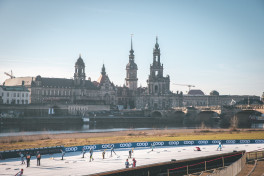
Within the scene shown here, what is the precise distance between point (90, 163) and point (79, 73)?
443 feet

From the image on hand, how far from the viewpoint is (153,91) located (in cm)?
18125

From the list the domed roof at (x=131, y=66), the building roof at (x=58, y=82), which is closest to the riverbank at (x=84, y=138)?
the building roof at (x=58, y=82)

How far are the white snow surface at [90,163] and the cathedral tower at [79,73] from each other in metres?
123

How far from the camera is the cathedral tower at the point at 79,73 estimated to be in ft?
563

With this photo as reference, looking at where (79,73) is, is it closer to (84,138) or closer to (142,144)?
(84,138)

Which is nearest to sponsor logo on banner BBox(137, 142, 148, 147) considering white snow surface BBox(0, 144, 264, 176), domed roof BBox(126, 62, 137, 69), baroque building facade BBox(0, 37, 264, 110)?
white snow surface BBox(0, 144, 264, 176)

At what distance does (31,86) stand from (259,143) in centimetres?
11812

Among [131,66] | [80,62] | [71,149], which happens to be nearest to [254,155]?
[71,149]

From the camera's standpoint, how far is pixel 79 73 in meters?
172

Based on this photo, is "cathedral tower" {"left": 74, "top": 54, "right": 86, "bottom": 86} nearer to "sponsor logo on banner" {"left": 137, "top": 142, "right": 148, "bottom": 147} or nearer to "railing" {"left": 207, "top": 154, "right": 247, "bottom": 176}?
"sponsor logo on banner" {"left": 137, "top": 142, "right": 148, "bottom": 147}

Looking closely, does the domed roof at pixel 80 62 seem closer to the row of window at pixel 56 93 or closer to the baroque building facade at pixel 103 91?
the baroque building facade at pixel 103 91

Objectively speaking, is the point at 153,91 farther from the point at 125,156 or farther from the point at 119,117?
the point at 125,156

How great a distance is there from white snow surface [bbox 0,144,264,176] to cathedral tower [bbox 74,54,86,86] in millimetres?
123126

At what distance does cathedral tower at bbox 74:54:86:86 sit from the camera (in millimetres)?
171750
